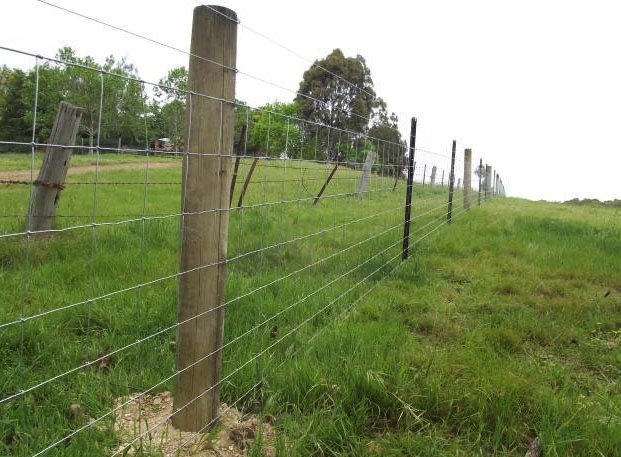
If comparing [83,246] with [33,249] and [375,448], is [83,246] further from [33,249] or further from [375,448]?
[375,448]

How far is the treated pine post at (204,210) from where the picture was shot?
2021 mm

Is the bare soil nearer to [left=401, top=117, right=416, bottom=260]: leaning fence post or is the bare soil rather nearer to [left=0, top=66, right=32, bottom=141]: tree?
[left=0, top=66, right=32, bottom=141]: tree

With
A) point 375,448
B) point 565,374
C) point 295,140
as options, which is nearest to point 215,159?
point 375,448

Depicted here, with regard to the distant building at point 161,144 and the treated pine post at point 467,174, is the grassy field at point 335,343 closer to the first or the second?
the distant building at point 161,144

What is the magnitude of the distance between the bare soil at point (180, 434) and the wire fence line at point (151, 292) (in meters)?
0.02

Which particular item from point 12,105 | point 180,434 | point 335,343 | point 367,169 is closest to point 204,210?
point 12,105

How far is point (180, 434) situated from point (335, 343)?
3.98 ft

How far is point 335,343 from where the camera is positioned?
3201 millimetres

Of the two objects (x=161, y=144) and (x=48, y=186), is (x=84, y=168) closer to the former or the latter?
(x=48, y=186)

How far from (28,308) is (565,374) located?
357 cm

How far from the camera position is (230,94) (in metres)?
2.12

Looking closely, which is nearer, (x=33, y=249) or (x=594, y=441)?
(x=594, y=441)

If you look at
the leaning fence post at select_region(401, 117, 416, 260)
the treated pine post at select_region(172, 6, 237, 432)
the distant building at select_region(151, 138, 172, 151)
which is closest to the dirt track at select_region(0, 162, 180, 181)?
the distant building at select_region(151, 138, 172, 151)

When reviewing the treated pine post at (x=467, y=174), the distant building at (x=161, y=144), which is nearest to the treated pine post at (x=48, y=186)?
the distant building at (x=161, y=144)
